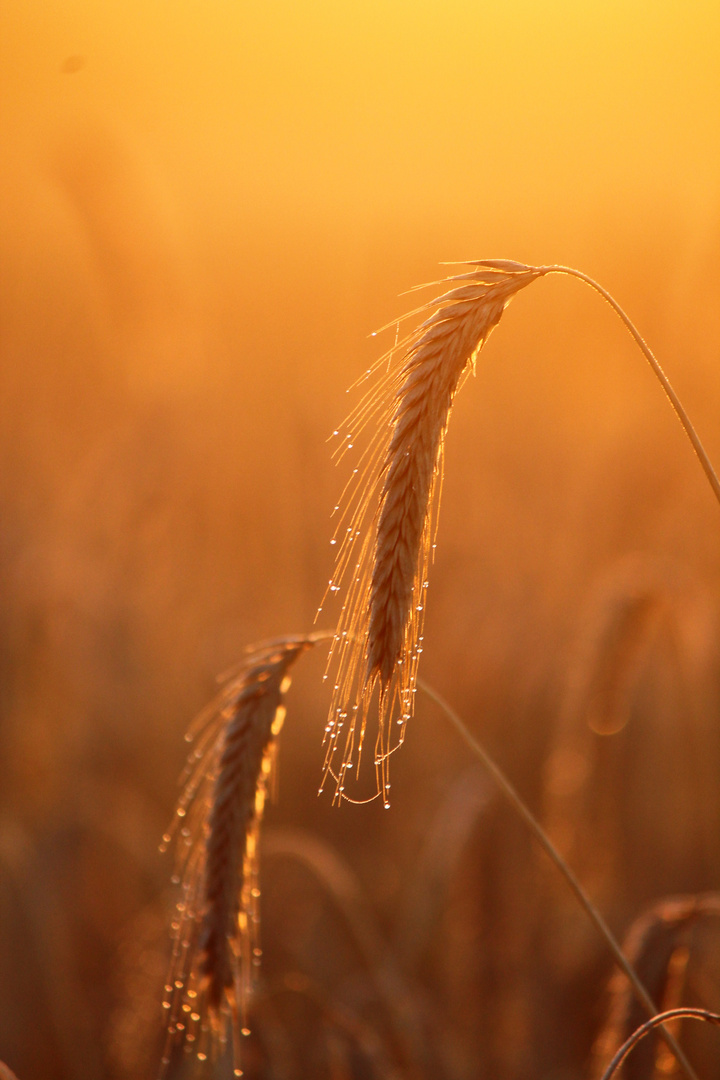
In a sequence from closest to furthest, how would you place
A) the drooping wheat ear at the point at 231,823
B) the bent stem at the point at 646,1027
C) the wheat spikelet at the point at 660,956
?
the bent stem at the point at 646,1027
the drooping wheat ear at the point at 231,823
the wheat spikelet at the point at 660,956

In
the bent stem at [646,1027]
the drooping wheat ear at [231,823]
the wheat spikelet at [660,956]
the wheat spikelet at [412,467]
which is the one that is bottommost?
the wheat spikelet at [660,956]

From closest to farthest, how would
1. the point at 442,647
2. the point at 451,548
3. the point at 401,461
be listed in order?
the point at 401,461
the point at 442,647
the point at 451,548

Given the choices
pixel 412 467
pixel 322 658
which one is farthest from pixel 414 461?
pixel 322 658

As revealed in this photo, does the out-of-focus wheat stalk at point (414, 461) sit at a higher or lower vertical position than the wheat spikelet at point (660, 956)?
higher

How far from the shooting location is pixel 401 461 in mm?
969

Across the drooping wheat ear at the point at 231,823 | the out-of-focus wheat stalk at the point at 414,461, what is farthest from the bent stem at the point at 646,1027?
the drooping wheat ear at the point at 231,823

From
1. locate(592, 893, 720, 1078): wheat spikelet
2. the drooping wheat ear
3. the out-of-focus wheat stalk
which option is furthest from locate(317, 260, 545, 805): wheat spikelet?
locate(592, 893, 720, 1078): wheat spikelet

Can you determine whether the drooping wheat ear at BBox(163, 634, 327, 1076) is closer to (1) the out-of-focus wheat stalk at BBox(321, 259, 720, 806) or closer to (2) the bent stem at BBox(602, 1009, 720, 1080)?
(1) the out-of-focus wheat stalk at BBox(321, 259, 720, 806)

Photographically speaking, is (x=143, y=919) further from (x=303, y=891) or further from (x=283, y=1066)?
(x=303, y=891)

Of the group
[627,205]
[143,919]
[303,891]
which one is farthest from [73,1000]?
[627,205]

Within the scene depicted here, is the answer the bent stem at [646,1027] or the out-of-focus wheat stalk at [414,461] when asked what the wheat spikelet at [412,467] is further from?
the bent stem at [646,1027]

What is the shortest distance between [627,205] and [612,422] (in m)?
1.44

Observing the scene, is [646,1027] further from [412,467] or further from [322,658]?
[322,658]

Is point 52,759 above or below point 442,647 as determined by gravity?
above
